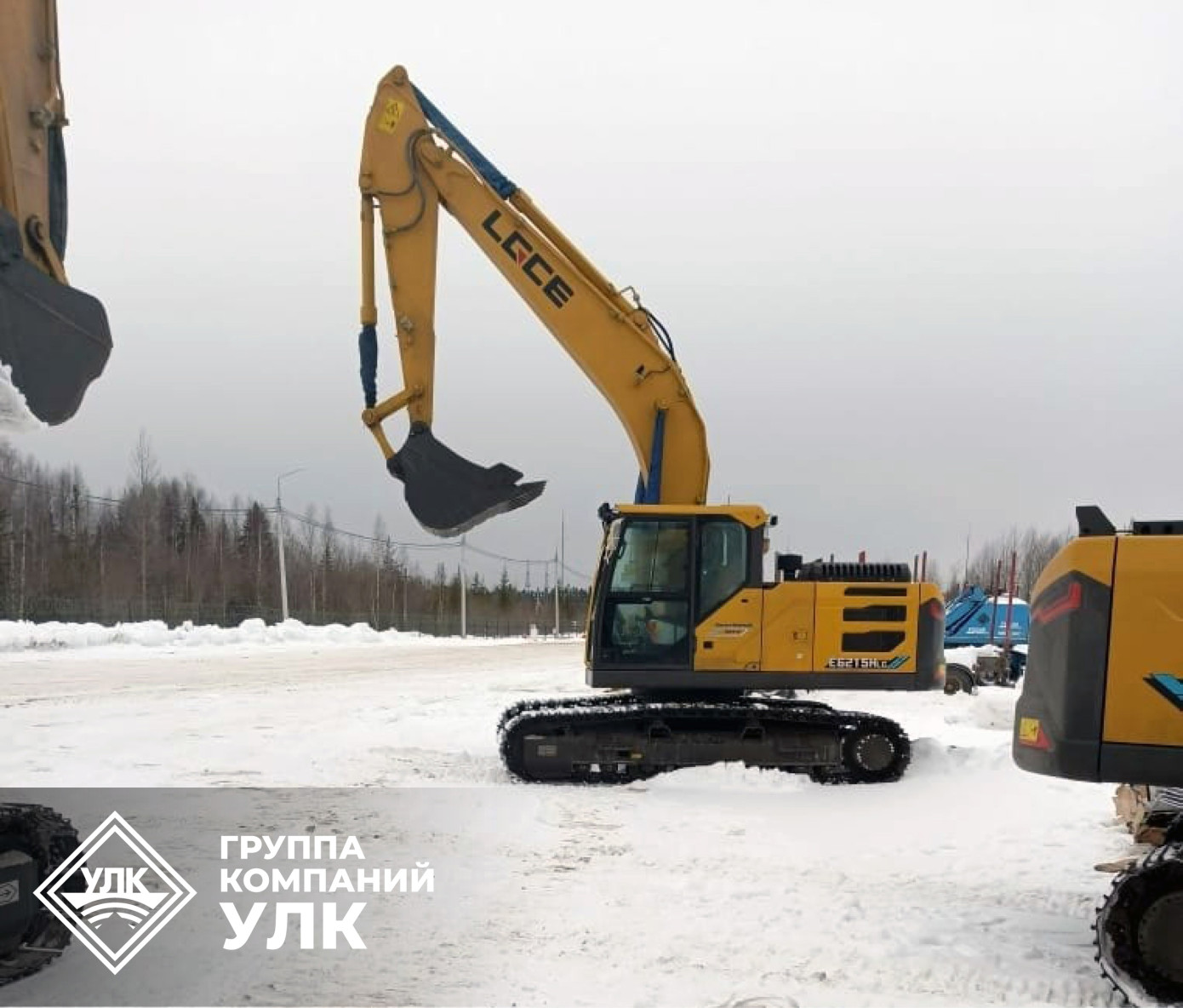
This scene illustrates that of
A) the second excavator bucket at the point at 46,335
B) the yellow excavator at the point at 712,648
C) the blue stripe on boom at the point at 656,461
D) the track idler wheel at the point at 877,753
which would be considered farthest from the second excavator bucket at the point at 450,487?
the second excavator bucket at the point at 46,335

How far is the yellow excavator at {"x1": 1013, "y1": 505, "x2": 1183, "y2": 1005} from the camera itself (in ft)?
13.6

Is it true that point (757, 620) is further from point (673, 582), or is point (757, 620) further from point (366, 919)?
point (366, 919)

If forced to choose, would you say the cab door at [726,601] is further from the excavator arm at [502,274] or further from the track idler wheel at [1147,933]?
the track idler wheel at [1147,933]

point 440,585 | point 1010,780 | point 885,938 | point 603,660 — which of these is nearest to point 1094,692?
point 885,938

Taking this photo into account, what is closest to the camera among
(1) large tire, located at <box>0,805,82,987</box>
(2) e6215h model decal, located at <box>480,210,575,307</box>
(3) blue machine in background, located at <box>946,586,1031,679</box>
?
(1) large tire, located at <box>0,805,82,987</box>

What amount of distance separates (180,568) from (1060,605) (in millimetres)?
59916

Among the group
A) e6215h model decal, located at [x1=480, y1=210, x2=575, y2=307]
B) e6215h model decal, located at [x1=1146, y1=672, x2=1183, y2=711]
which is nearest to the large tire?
e6215h model decal, located at [x1=1146, y1=672, x2=1183, y2=711]

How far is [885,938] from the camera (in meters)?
4.89

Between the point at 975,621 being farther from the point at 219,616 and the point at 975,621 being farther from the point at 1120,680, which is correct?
the point at 219,616

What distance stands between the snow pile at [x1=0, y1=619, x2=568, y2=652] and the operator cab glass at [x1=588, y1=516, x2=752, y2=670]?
19.5 meters

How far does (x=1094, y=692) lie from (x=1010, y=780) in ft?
15.6

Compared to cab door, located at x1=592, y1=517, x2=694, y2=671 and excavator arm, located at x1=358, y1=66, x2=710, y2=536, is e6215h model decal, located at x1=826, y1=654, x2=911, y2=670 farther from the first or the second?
excavator arm, located at x1=358, y1=66, x2=710, y2=536

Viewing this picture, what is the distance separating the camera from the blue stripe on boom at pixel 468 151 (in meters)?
10.6

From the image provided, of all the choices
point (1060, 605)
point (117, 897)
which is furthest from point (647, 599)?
point (117, 897)
